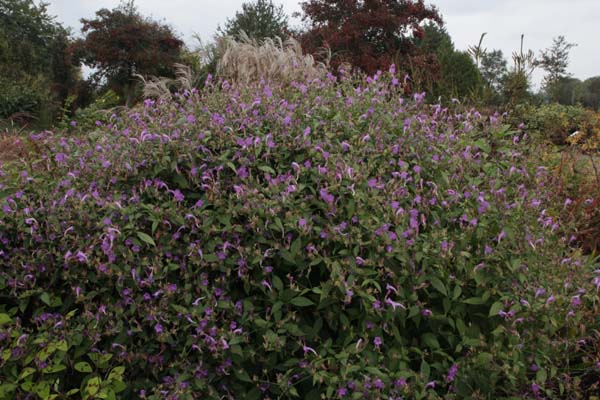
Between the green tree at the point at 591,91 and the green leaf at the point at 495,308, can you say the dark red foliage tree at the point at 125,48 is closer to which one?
the green leaf at the point at 495,308

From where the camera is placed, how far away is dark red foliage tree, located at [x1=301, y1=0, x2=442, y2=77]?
19.3 m

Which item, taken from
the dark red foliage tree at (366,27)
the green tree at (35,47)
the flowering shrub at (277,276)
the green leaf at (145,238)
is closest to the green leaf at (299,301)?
the flowering shrub at (277,276)

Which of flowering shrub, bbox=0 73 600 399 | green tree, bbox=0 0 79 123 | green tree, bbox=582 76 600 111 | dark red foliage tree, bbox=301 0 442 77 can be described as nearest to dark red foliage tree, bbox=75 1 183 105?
green tree, bbox=0 0 79 123

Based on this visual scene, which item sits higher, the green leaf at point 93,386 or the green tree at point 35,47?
the green tree at point 35,47

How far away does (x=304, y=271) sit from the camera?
235cm

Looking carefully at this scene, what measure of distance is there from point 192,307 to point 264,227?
0.45 meters

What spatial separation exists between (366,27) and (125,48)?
13.4 m

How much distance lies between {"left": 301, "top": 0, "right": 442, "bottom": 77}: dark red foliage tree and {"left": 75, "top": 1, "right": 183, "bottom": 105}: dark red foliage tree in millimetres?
9278

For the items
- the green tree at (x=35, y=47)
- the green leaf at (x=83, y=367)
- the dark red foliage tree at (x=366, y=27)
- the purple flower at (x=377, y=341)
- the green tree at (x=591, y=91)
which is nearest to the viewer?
the purple flower at (x=377, y=341)

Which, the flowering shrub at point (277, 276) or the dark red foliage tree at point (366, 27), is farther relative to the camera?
the dark red foliage tree at point (366, 27)

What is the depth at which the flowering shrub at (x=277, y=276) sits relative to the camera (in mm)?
2180

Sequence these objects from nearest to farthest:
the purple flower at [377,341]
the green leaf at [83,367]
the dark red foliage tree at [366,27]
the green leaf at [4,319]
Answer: the purple flower at [377,341]
the green leaf at [83,367]
the green leaf at [4,319]
the dark red foliage tree at [366,27]

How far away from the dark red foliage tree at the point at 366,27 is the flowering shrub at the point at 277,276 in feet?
54.4

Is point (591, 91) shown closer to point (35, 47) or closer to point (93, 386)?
point (35, 47)
